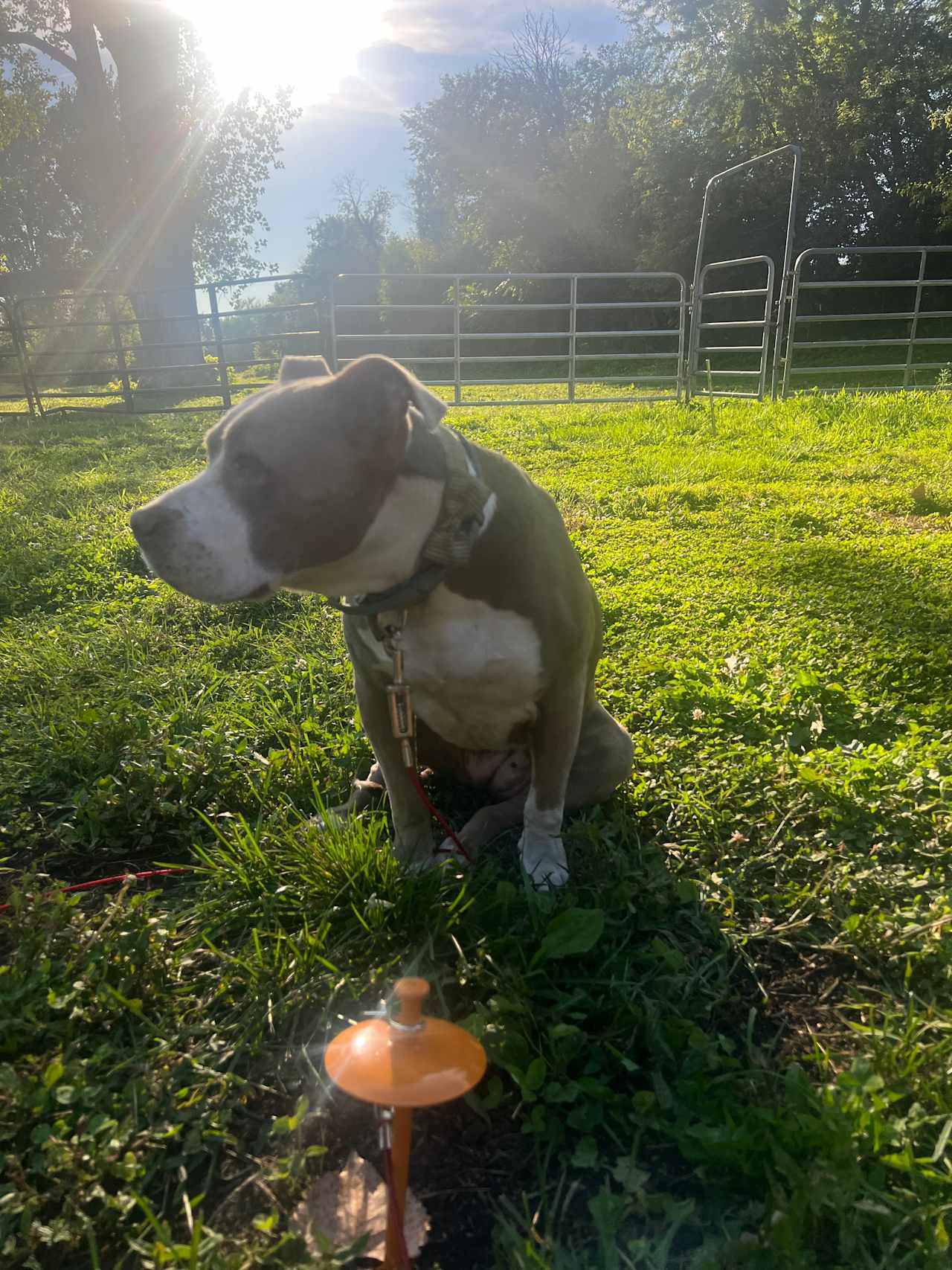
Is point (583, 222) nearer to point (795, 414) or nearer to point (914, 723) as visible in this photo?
point (795, 414)

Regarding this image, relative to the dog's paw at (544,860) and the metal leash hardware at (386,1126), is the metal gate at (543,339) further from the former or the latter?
the metal leash hardware at (386,1126)

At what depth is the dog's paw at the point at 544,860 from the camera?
2.02 metres

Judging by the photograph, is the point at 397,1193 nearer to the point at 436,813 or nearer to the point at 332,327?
the point at 436,813

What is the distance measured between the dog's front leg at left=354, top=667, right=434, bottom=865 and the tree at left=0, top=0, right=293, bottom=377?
18.3 meters

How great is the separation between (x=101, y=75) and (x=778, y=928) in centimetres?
2454

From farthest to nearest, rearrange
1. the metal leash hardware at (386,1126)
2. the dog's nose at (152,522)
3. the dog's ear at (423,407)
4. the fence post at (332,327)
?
1. the fence post at (332,327)
2. the dog's ear at (423,407)
3. the dog's nose at (152,522)
4. the metal leash hardware at (386,1126)

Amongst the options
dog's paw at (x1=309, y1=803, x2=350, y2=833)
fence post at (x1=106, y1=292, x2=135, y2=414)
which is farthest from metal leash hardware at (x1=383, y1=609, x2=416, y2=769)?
fence post at (x1=106, y1=292, x2=135, y2=414)

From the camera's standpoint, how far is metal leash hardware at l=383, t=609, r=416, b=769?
1.85 m

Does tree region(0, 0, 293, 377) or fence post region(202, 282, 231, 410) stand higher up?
tree region(0, 0, 293, 377)

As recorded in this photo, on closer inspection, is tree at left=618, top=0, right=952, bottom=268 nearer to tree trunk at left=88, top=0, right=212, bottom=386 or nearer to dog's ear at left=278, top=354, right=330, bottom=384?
tree trunk at left=88, top=0, right=212, bottom=386

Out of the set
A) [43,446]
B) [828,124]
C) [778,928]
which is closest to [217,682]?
[778,928]

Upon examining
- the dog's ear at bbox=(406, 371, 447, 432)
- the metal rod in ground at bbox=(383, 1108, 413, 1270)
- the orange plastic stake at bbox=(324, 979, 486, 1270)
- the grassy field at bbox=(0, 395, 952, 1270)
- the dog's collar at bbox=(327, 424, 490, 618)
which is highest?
the dog's ear at bbox=(406, 371, 447, 432)

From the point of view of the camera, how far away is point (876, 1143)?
1230 millimetres

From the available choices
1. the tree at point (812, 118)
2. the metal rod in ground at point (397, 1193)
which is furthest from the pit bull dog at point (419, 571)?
the tree at point (812, 118)
